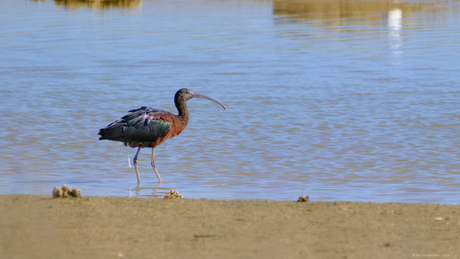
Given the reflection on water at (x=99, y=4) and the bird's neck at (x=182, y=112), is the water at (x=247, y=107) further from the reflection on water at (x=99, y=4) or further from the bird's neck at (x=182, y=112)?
the reflection on water at (x=99, y=4)

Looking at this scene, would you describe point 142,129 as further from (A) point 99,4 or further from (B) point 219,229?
(A) point 99,4

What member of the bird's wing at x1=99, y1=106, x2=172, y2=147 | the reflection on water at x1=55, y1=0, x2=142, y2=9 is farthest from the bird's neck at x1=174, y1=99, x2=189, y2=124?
the reflection on water at x1=55, y1=0, x2=142, y2=9

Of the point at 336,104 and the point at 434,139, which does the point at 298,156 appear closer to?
the point at 434,139

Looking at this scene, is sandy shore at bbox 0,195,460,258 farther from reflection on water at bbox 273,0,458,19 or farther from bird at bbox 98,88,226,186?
reflection on water at bbox 273,0,458,19

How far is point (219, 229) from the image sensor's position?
5.11m

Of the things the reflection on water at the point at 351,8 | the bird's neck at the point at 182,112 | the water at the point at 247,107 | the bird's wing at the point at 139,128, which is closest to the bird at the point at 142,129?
the bird's wing at the point at 139,128

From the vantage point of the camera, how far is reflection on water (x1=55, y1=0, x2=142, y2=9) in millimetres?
40094

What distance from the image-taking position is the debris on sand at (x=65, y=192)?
6035 millimetres

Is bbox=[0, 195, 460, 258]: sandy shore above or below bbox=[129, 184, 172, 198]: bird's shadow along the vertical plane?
above

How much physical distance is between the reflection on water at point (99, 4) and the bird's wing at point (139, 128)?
33108 mm

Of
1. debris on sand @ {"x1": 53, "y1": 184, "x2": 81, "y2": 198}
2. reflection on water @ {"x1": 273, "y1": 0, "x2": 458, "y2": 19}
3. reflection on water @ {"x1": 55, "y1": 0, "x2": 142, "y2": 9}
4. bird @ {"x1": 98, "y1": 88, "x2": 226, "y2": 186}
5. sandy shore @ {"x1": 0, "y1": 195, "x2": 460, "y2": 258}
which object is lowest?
sandy shore @ {"x1": 0, "y1": 195, "x2": 460, "y2": 258}

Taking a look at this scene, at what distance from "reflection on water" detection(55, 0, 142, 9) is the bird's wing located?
33108 mm

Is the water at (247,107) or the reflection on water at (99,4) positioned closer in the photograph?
the water at (247,107)

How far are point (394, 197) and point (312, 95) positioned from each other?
6.92 metres
